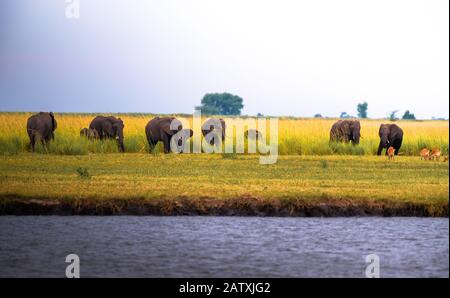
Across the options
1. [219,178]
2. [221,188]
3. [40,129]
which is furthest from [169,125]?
[221,188]

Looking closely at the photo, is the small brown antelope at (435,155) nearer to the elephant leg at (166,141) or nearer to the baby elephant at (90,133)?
the elephant leg at (166,141)

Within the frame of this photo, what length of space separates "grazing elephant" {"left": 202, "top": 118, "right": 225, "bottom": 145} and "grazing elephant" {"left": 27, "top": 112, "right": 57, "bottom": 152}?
526 centimetres

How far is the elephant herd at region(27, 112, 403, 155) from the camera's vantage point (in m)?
29.0

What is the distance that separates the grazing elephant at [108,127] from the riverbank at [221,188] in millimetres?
6344

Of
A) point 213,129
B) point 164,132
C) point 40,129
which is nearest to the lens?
point 40,129

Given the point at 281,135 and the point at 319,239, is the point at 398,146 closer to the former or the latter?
the point at 281,135

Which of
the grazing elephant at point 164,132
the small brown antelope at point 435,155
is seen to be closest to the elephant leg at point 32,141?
the grazing elephant at point 164,132

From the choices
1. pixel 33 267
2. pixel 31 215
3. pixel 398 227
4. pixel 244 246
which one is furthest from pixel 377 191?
pixel 33 267

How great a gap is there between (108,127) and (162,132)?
7.47 feet

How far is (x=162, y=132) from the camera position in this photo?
100 ft

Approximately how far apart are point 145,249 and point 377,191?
19.1ft

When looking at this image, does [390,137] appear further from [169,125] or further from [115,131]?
[115,131]

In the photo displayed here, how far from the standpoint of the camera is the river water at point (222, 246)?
1230cm
